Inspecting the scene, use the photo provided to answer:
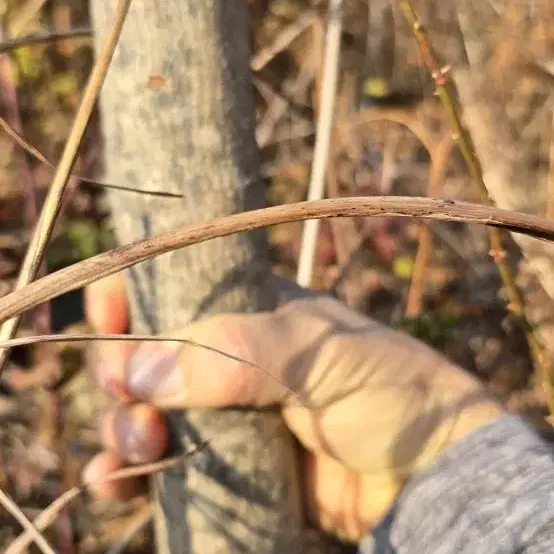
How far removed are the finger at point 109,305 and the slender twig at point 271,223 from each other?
43cm

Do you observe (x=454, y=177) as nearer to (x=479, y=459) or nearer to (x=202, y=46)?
(x=479, y=459)

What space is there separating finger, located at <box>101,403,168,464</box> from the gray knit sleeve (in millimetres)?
239

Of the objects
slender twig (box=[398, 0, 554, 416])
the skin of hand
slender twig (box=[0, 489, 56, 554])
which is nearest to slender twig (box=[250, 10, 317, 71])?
slender twig (box=[398, 0, 554, 416])

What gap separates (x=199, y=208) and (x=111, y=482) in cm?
45

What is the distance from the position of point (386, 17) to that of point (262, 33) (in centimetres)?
42

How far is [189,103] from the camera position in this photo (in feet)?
1.91

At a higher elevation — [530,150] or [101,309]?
[530,150]

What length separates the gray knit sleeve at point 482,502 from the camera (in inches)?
23.3

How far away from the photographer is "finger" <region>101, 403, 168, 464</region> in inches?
28.9

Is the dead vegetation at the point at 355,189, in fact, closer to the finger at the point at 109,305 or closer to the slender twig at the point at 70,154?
the finger at the point at 109,305

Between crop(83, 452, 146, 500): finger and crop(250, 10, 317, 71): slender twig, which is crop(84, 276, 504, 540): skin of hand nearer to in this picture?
crop(83, 452, 146, 500): finger

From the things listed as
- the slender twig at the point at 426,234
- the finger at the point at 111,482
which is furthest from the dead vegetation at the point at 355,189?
the finger at the point at 111,482

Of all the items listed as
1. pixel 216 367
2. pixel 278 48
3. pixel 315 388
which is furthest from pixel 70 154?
pixel 278 48

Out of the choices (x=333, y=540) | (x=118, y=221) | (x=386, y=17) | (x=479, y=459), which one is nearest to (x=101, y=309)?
(x=118, y=221)
